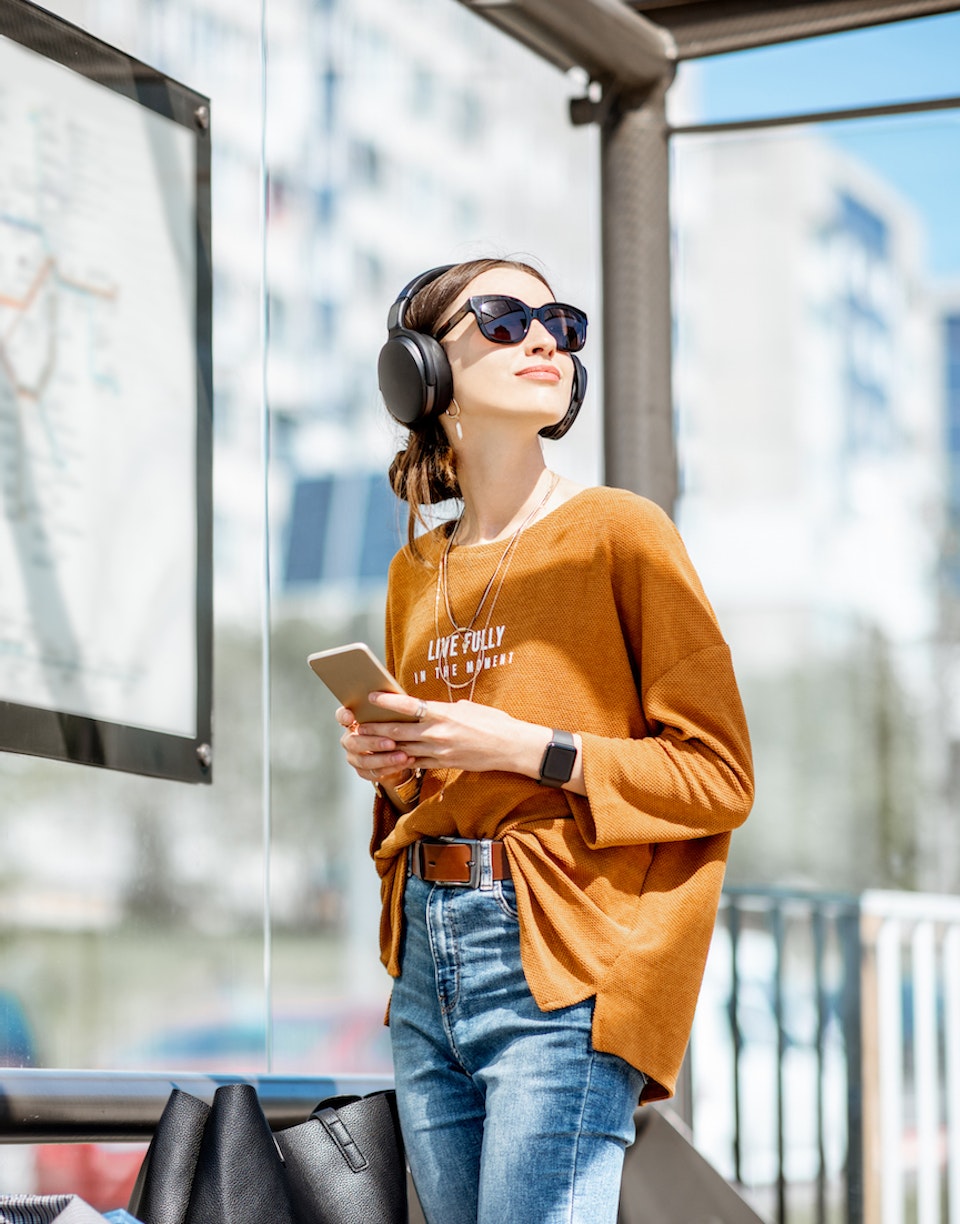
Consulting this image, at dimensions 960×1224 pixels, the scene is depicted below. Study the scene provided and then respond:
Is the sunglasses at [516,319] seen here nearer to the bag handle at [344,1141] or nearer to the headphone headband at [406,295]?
the headphone headband at [406,295]

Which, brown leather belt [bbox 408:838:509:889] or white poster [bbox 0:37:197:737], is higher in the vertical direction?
white poster [bbox 0:37:197:737]

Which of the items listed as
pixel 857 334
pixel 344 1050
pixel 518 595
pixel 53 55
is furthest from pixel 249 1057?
pixel 344 1050

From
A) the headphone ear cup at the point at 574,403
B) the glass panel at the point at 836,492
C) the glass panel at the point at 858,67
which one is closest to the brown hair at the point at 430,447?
the headphone ear cup at the point at 574,403

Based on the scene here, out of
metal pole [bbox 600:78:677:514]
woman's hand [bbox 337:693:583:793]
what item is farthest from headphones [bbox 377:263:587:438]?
metal pole [bbox 600:78:677:514]

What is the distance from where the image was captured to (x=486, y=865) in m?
1.65

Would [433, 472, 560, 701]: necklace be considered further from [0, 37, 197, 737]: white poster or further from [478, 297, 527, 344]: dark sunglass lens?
[0, 37, 197, 737]: white poster

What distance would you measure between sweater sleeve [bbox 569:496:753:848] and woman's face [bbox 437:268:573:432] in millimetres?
218

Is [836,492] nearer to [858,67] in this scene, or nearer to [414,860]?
[858,67]

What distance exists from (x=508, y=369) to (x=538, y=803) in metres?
0.52

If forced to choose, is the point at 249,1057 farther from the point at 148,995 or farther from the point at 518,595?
the point at 518,595

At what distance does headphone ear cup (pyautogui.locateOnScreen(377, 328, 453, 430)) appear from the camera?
1.84 m

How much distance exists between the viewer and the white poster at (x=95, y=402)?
2.21 metres

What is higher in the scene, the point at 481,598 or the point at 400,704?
the point at 481,598

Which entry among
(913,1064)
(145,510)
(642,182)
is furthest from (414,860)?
(913,1064)
